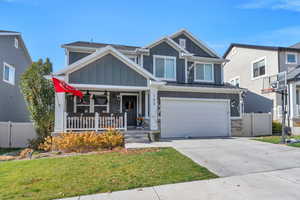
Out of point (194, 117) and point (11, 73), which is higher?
point (11, 73)

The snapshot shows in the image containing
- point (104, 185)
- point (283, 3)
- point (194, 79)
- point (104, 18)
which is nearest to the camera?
point (104, 185)

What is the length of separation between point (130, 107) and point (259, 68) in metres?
13.5

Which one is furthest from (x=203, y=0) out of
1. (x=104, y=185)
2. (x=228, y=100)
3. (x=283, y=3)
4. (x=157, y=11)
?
(x=104, y=185)

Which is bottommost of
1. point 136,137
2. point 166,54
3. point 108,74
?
point 136,137

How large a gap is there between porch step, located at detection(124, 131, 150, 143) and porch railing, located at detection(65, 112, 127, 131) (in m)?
0.52

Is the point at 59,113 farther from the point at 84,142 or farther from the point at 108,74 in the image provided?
the point at 108,74

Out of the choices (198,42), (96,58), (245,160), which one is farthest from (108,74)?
(198,42)

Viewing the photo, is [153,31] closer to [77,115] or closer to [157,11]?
[157,11]

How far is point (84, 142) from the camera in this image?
27.2 feet

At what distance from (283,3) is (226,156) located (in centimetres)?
918

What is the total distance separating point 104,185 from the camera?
4301 millimetres

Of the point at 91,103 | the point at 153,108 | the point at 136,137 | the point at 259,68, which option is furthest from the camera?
the point at 259,68

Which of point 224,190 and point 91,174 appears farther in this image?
point 91,174

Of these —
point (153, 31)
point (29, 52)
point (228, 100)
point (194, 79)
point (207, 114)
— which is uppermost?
point (153, 31)
